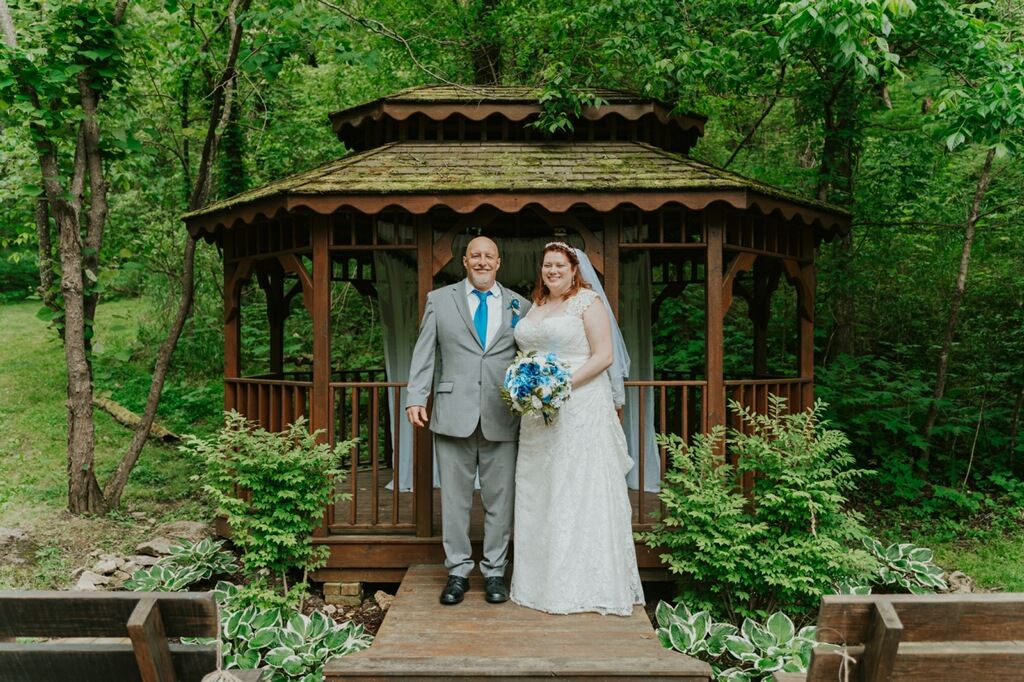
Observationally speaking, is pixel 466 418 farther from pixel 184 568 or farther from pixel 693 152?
pixel 693 152

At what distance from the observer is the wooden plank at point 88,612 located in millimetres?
2297

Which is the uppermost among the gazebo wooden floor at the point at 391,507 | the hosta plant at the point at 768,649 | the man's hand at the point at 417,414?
the man's hand at the point at 417,414

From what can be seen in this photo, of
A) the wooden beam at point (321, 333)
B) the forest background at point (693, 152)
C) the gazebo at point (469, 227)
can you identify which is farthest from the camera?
the forest background at point (693, 152)

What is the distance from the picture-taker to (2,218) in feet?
33.4

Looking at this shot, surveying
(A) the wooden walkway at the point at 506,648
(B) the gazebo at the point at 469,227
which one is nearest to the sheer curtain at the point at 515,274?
(B) the gazebo at the point at 469,227

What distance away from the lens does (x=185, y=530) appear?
23.6 feet

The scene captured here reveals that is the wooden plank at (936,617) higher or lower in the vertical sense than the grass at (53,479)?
higher

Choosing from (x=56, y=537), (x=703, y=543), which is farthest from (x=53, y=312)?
(x=703, y=543)

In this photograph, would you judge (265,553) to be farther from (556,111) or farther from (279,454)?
(556,111)

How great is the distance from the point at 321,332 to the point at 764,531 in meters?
3.63

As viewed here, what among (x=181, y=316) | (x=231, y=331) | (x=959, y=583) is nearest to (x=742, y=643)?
(x=959, y=583)

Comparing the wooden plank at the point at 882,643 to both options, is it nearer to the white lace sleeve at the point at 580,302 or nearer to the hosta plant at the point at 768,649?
the hosta plant at the point at 768,649

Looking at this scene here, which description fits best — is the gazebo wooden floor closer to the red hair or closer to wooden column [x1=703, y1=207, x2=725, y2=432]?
wooden column [x1=703, y1=207, x2=725, y2=432]

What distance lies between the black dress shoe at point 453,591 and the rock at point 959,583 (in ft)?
13.5
